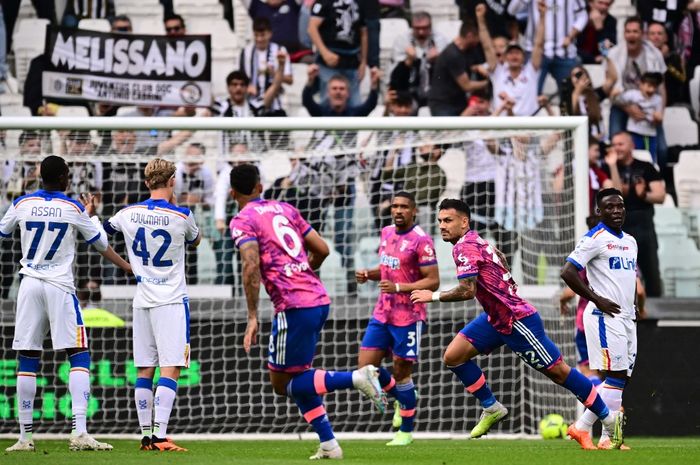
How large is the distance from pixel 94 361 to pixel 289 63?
501cm

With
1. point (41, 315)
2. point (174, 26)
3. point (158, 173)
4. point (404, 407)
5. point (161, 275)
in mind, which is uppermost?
point (174, 26)

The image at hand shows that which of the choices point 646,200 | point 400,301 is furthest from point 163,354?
point 646,200

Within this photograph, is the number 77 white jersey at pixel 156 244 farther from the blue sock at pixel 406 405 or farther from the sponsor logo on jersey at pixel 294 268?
the blue sock at pixel 406 405

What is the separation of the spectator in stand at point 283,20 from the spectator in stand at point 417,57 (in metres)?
1.28

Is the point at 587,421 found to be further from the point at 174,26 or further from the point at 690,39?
the point at 174,26

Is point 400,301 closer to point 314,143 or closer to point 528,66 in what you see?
point 314,143

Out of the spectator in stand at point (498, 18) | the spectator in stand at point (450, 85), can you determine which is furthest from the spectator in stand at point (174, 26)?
the spectator in stand at point (498, 18)

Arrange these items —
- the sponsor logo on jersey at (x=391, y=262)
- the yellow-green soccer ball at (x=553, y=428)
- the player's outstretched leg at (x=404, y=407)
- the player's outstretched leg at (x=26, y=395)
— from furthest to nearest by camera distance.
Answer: the yellow-green soccer ball at (x=553, y=428) → the sponsor logo on jersey at (x=391, y=262) → the player's outstretched leg at (x=404, y=407) → the player's outstretched leg at (x=26, y=395)

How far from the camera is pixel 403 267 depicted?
10.2 m

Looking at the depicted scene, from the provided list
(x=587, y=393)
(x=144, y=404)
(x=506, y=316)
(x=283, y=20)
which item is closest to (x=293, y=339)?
(x=144, y=404)

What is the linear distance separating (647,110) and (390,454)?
780 centimetres

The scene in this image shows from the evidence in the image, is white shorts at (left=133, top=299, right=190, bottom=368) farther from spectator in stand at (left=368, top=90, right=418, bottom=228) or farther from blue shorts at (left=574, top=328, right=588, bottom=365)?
blue shorts at (left=574, top=328, right=588, bottom=365)

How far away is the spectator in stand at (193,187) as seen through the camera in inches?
504

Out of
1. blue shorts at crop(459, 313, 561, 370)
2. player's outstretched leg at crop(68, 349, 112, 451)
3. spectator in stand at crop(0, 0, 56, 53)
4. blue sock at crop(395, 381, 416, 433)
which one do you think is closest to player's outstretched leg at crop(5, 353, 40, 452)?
player's outstretched leg at crop(68, 349, 112, 451)
